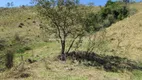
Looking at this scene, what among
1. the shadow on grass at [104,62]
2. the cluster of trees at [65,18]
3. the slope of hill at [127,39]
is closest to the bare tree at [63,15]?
the cluster of trees at [65,18]

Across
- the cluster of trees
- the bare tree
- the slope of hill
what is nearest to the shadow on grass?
the cluster of trees

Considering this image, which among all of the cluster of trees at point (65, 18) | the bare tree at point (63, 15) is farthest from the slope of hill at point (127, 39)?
the bare tree at point (63, 15)

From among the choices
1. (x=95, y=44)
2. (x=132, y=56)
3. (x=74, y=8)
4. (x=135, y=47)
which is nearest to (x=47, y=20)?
(x=74, y=8)

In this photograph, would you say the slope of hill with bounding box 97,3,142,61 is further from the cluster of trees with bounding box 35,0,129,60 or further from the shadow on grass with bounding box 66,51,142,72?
the cluster of trees with bounding box 35,0,129,60

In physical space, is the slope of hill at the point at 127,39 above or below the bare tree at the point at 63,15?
below

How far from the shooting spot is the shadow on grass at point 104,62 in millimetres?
13731

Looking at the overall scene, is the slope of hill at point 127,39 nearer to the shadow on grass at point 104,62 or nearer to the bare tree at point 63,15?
the shadow on grass at point 104,62

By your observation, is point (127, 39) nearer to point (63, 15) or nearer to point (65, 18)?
point (65, 18)

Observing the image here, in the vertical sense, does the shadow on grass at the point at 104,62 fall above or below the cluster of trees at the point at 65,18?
below

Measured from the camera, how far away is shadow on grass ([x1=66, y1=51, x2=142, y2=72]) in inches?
541

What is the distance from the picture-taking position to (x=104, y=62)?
14.8 meters

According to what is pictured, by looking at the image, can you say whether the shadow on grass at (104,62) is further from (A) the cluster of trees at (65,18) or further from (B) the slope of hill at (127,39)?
(B) the slope of hill at (127,39)

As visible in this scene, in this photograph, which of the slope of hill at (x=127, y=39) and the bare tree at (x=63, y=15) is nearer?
the bare tree at (x=63, y=15)

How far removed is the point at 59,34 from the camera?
14367mm
